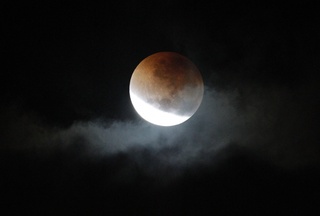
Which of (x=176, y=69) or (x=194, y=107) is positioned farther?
(x=194, y=107)

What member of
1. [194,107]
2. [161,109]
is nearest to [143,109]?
[161,109]

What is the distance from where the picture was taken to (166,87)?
316 inches

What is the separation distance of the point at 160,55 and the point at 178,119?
1709 millimetres

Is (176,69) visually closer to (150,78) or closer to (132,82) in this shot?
(150,78)

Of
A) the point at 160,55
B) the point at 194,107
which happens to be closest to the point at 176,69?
the point at 160,55

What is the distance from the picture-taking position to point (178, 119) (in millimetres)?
8656

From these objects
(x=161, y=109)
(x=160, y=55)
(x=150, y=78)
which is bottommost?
(x=161, y=109)

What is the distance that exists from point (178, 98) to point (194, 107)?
2.44 ft

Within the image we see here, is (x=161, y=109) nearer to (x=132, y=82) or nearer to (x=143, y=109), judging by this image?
(x=143, y=109)

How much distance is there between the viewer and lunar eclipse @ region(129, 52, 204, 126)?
807cm

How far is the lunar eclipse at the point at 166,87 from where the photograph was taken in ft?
26.5

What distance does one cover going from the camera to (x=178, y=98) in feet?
26.7

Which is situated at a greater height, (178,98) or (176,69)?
(176,69)

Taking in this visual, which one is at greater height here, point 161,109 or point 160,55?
point 160,55
